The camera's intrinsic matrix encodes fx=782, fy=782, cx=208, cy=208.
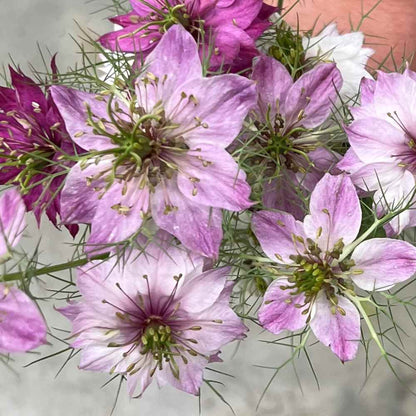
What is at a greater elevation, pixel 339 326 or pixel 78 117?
pixel 78 117

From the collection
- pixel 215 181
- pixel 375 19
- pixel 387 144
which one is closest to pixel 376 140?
pixel 387 144

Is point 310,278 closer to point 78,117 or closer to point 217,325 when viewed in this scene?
point 217,325

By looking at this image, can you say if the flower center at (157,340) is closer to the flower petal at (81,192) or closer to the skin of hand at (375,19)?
the flower petal at (81,192)

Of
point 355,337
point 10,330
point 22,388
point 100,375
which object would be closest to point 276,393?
point 100,375

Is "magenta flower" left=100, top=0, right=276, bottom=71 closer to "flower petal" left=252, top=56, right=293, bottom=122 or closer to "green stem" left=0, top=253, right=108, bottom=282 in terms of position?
"flower petal" left=252, top=56, right=293, bottom=122

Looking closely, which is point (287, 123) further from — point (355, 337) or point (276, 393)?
point (276, 393)

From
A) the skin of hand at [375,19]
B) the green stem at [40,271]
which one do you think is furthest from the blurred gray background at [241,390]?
the green stem at [40,271]

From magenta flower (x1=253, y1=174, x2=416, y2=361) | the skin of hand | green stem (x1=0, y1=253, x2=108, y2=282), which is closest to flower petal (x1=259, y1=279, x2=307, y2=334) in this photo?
magenta flower (x1=253, y1=174, x2=416, y2=361)
